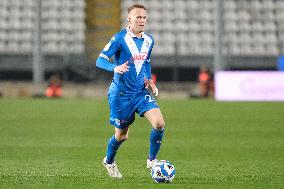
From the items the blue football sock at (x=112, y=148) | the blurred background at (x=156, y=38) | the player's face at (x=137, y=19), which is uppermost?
the player's face at (x=137, y=19)

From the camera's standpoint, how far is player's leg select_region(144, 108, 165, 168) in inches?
373

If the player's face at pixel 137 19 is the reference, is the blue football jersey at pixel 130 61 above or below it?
below

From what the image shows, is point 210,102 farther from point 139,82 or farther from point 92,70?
point 139,82

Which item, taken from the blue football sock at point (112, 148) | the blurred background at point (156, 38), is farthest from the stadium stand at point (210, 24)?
the blue football sock at point (112, 148)

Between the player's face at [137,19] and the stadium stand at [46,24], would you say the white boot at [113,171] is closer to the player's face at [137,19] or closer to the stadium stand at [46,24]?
the player's face at [137,19]

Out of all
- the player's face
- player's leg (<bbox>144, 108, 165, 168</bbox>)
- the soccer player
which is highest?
the player's face

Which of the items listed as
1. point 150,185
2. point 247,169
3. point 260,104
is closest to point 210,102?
point 260,104

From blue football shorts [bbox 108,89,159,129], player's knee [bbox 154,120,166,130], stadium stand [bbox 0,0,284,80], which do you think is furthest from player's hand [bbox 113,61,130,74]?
stadium stand [bbox 0,0,284,80]

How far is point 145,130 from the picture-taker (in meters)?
17.5

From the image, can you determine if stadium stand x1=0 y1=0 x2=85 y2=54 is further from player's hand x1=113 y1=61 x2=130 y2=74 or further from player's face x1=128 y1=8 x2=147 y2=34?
player's hand x1=113 y1=61 x2=130 y2=74

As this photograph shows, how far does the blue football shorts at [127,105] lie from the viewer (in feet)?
31.7

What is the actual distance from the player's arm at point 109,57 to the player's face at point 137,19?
0.25 meters

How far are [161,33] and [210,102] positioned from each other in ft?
33.5

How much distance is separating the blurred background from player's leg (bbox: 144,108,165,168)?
2166 cm
